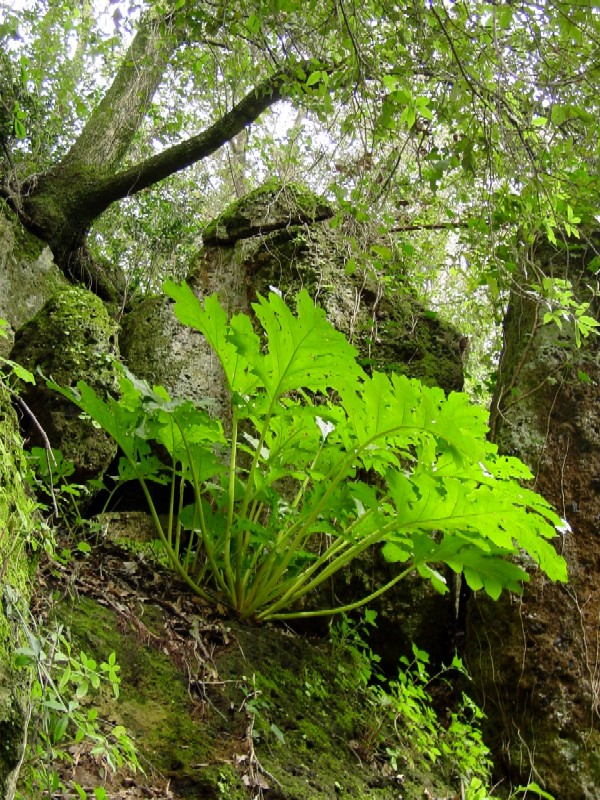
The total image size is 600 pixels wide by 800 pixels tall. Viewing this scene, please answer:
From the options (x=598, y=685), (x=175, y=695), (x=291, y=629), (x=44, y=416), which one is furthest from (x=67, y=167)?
(x=598, y=685)

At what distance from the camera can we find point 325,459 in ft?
8.98

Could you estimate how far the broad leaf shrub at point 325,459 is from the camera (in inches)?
93.0

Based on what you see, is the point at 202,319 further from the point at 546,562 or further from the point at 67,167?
the point at 67,167

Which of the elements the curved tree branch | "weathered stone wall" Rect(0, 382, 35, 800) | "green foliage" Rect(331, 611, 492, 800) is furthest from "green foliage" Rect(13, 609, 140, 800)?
the curved tree branch

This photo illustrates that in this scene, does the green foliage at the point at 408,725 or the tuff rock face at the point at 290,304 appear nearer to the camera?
the green foliage at the point at 408,725

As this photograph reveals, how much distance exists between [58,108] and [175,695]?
636 cm

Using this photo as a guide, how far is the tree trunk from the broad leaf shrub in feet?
3.29

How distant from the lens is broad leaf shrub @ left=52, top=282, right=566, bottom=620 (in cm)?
236

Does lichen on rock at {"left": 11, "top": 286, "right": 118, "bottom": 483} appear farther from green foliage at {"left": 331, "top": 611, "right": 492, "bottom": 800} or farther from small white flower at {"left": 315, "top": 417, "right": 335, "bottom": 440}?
green foliage at {"left": 331, "top": 611, "right": 492, "bottom": 800}

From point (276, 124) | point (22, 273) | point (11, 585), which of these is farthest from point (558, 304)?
point (276, 124)

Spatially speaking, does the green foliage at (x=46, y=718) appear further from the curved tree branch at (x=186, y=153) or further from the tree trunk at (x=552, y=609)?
the curved tree branch at (x=186, y=153)

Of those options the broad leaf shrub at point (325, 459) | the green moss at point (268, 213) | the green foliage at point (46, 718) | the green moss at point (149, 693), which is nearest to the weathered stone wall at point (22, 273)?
the green moss at point (268, 213)

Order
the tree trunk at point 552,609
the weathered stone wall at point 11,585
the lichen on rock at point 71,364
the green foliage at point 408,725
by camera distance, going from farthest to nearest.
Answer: the lichen on rock at point 71,364 < the tree trunk at point 552,609 < the green foliage at point 408,725 < the weathered stone wall at point 11,585

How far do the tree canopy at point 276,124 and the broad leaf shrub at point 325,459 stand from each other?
77cm
